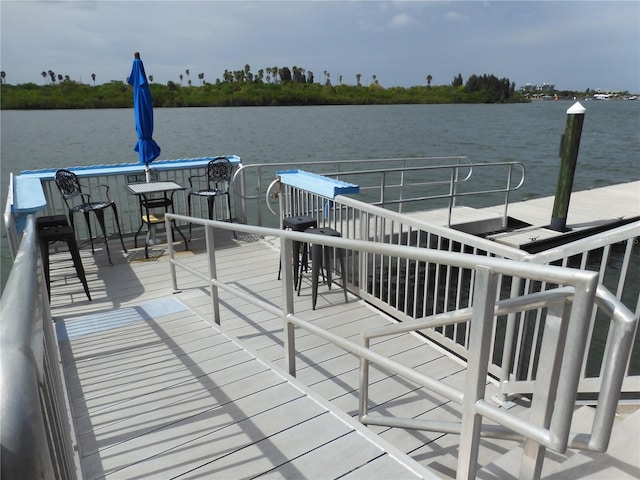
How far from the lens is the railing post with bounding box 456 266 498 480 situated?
52.3 inches

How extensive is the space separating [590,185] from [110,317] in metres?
16.4

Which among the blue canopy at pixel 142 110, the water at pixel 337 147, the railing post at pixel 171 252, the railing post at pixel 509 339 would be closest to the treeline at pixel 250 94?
the water at pixel 337 147

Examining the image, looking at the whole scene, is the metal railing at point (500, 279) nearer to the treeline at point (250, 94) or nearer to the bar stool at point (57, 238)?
the bar stool at point (57, 238)

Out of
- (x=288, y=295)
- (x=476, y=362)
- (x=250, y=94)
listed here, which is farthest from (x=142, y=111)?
(x=250, y=94)

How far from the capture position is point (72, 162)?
709 inches

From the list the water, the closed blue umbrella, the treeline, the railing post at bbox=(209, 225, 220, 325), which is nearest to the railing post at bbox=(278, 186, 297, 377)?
the railing post at bbox=(209, 225, 220, 325)

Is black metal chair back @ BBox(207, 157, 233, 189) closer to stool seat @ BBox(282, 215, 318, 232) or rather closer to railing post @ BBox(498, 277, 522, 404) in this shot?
stool seat @ BBox(282, 215, 318, 232)

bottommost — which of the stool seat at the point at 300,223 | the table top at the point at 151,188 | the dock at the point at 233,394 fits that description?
the dock at the point at 233,394

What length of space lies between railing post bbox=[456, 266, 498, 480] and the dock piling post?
7.48 m

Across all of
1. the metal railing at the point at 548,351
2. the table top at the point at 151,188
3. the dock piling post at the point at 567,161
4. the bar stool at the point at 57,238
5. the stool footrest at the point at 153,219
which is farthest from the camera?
the dock piling post at the point at 567,161

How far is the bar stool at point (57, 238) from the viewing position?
4156 mm

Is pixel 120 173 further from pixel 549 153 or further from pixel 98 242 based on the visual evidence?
pixel 549 153

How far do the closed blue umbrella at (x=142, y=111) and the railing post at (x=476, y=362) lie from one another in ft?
18.4

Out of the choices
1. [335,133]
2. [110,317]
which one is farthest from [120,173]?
[335,133]
